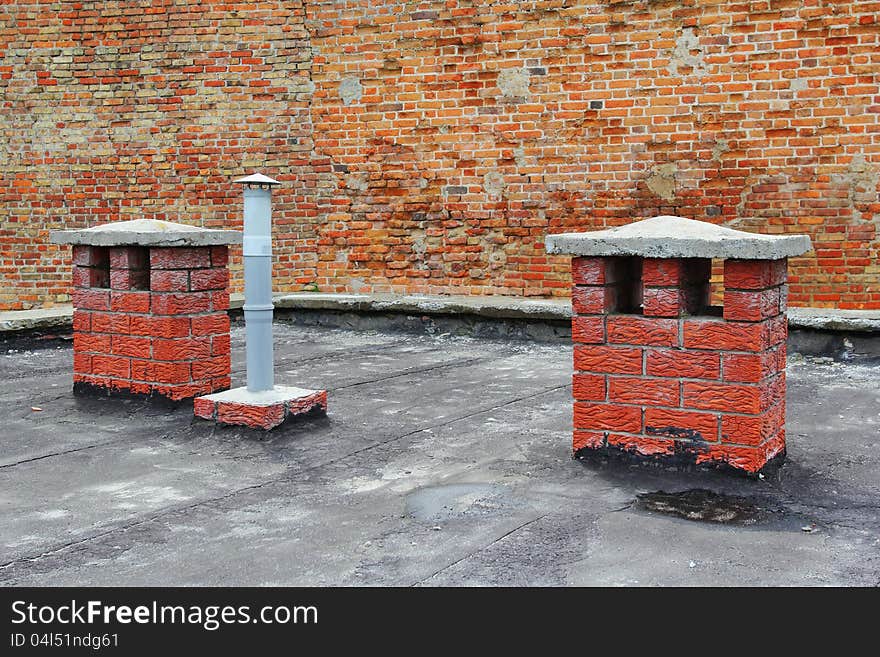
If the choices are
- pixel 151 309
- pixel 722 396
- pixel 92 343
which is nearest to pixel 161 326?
pixel 151 309

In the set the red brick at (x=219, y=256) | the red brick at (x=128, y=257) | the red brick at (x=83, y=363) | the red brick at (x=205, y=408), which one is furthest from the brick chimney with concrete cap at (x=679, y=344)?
the red brick at (x=83, y=363)

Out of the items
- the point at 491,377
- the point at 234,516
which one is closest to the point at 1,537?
the point at 234,516

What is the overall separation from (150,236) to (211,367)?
2.82ft

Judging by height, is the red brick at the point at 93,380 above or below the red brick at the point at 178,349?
below

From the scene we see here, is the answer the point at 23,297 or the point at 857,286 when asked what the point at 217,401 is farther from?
the point at 23,297

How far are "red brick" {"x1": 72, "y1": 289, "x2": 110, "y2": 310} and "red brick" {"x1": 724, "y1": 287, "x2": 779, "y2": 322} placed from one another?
3.65m

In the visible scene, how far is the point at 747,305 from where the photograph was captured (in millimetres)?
4164

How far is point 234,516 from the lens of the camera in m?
3.83

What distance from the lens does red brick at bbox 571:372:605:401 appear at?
4.48 meters

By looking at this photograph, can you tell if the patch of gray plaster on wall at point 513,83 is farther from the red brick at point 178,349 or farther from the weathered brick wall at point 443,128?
the red brick at point 178,349

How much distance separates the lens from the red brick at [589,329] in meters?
4.45

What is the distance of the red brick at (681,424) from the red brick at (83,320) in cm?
350

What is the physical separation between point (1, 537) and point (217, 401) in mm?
1767

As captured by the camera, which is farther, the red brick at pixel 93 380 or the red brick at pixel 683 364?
the red brick at pixel 93 380
